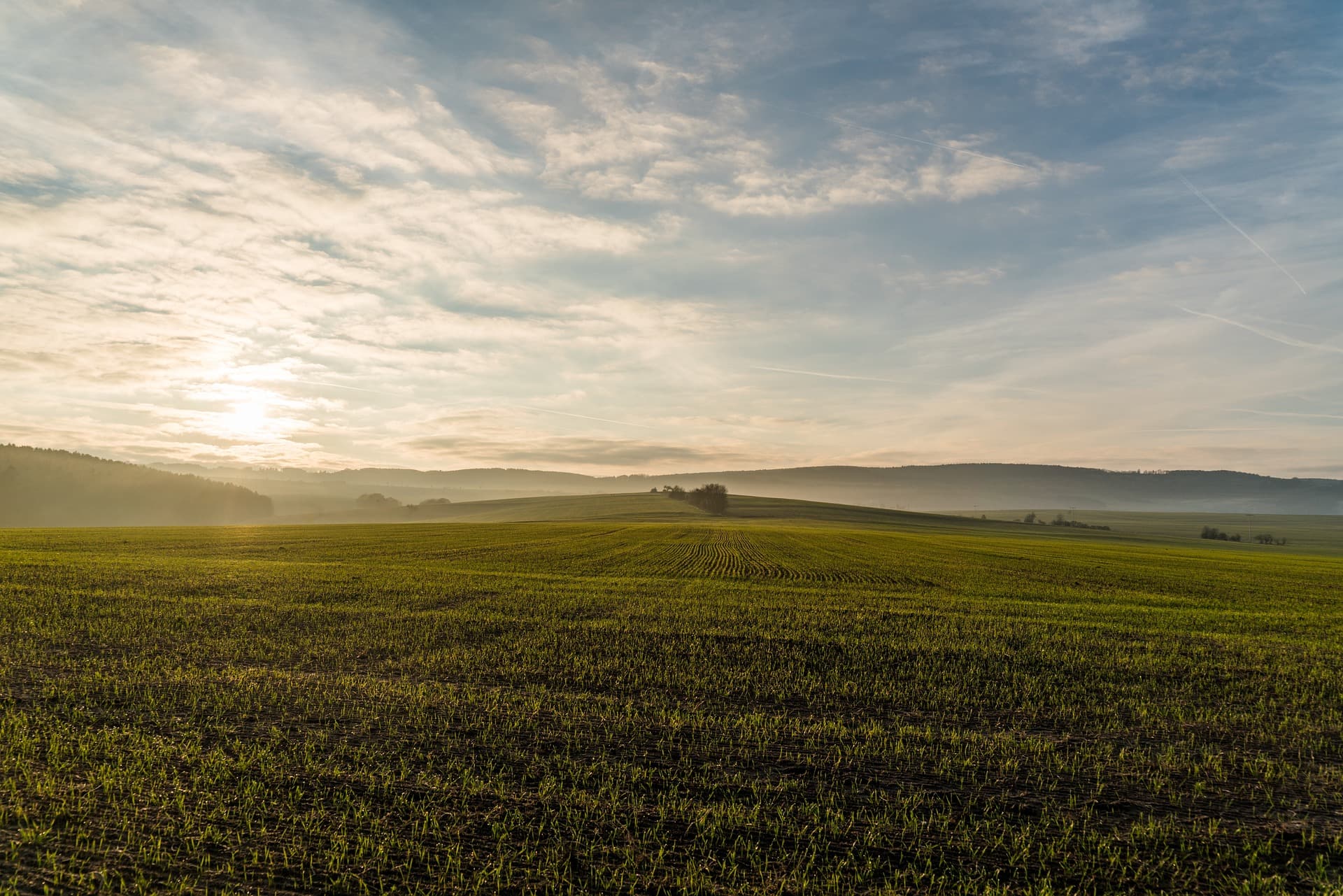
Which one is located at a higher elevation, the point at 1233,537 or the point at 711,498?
the point at 711,498

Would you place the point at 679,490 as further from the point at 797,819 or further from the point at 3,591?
the point at 797,819

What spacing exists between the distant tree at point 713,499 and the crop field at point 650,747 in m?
122

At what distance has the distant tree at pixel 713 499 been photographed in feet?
487

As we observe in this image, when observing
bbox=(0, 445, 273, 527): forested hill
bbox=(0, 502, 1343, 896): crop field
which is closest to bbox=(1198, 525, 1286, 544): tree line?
bbox=(0, 502, 1343, 896): crop field

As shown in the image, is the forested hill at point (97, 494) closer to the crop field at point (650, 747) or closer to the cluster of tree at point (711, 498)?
the cluster of tree at point (711, 498)

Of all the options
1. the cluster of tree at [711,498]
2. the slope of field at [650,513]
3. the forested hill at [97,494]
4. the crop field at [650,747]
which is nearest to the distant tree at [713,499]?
the cluster of tree at [711,498]

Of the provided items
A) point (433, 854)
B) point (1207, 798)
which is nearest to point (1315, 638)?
point (1207, 798)

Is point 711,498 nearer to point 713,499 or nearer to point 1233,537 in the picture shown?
point 713,499

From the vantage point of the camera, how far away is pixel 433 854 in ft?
24.6

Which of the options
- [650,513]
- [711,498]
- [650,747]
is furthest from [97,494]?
[650,747]

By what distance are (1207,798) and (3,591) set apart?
127 feet

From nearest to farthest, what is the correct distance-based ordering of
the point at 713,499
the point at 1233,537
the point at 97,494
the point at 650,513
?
1. the point at 1233,537
2. the point at 650,513
3. the point at 713,499
4. the point at 97,494

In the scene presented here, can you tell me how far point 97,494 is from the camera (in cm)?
16875

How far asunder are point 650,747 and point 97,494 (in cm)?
21767
